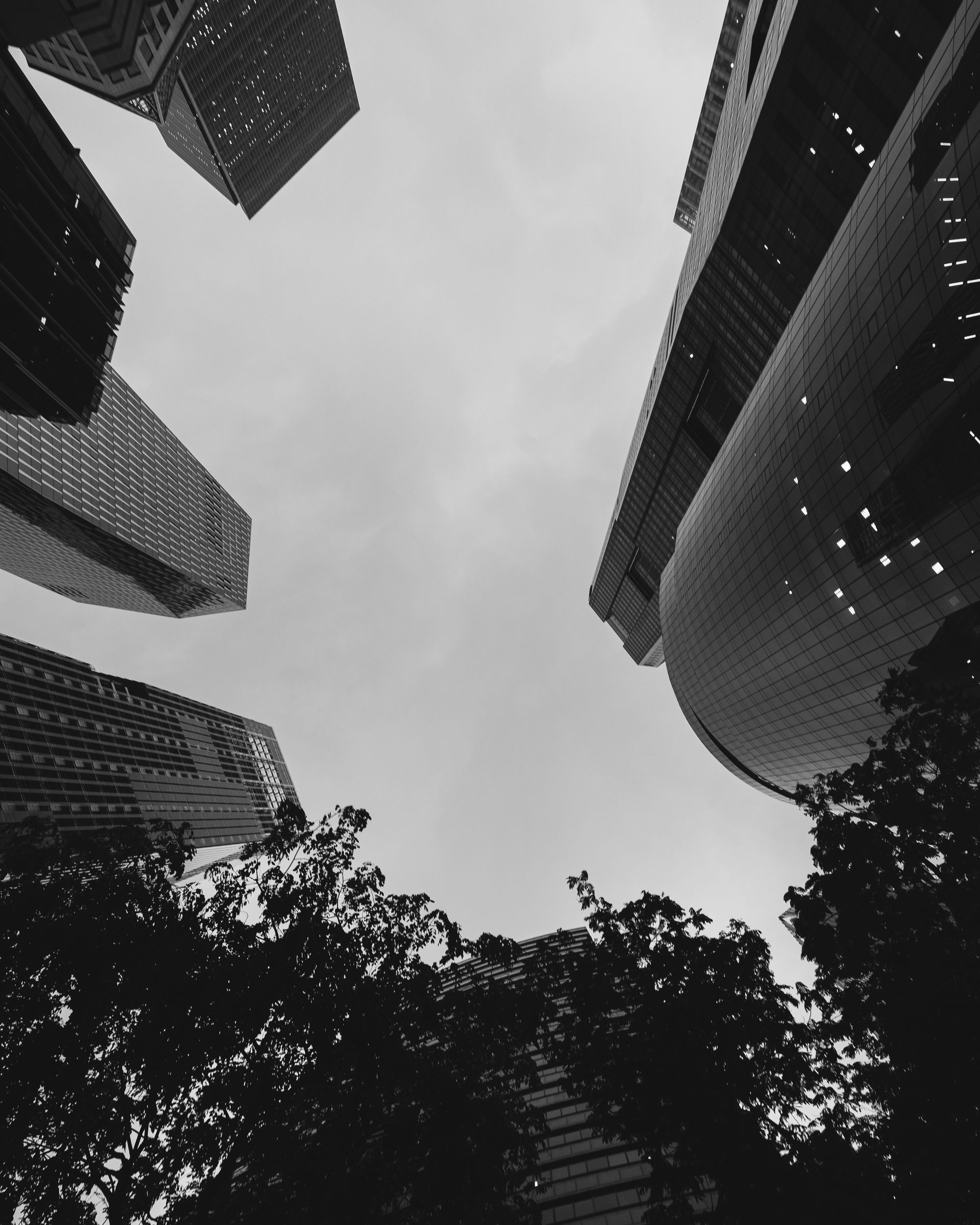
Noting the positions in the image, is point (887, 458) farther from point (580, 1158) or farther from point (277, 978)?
point (580, 1158)

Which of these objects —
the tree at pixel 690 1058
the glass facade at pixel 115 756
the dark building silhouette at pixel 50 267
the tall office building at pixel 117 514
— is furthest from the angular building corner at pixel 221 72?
the glass facade at pixel 115 756

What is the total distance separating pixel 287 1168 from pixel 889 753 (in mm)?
21152

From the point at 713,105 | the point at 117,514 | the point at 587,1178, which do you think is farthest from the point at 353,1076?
the point at 713,105

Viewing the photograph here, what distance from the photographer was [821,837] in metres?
18.0

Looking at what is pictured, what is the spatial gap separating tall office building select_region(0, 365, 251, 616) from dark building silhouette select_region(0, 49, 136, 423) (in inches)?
465

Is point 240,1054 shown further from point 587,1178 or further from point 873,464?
point 873,464

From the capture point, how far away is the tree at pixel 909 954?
1225 cm

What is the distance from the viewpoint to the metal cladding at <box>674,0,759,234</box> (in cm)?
13062

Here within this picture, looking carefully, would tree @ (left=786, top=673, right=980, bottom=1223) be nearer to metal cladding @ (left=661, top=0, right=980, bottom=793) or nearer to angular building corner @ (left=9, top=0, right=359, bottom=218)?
metal cladding @ (left=661, top=0, right=980, bottom=793)

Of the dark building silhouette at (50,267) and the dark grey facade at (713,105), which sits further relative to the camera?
the dark grey facade at (713,105)

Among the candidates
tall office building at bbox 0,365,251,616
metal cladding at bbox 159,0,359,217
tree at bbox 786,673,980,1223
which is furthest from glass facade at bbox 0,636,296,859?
metal cladding at bbox 159,0,359,217

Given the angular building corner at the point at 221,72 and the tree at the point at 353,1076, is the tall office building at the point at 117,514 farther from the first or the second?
the tree at the point at 353,1076

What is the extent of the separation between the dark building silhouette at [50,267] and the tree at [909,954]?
11466 centimetres

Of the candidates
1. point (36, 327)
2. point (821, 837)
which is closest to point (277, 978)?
point (821, 837)
